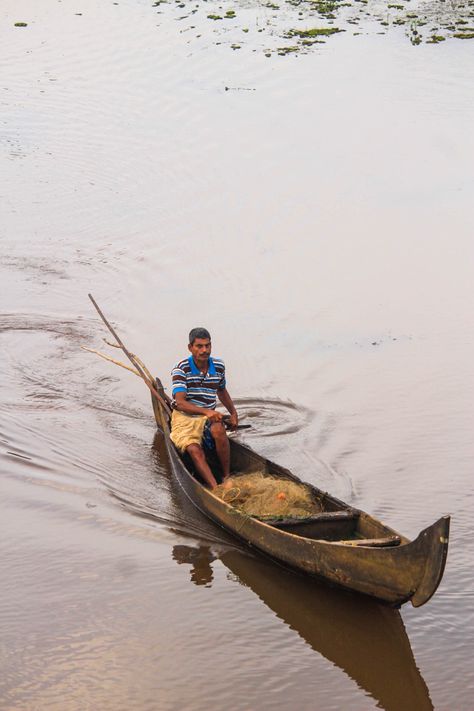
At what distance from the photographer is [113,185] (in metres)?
15.5

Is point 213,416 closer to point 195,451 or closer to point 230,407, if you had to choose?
point 195,451

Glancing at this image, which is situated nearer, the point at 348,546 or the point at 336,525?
the point at 348,546

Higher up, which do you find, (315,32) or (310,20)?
(310,20)

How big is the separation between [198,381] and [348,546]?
7.77 feet

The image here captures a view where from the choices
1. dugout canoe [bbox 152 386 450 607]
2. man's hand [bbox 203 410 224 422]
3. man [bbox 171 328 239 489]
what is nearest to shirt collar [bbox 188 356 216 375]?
man [bbox 171 328 239 489]

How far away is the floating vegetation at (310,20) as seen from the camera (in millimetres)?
20688

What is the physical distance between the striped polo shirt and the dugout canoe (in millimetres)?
787

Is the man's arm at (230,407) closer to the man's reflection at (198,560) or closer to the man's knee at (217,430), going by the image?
the man's knee at (217,430)

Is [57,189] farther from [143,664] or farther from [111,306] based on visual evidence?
[143,664]

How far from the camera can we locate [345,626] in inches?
224

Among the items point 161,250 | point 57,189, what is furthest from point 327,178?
point 57,189

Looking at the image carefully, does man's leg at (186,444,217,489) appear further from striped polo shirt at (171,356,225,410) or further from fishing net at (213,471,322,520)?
striped polo shirt at (171,356,225,410)

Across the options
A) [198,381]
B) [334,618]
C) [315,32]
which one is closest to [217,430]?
[198,381]

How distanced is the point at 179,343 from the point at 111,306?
1509 millimetres
